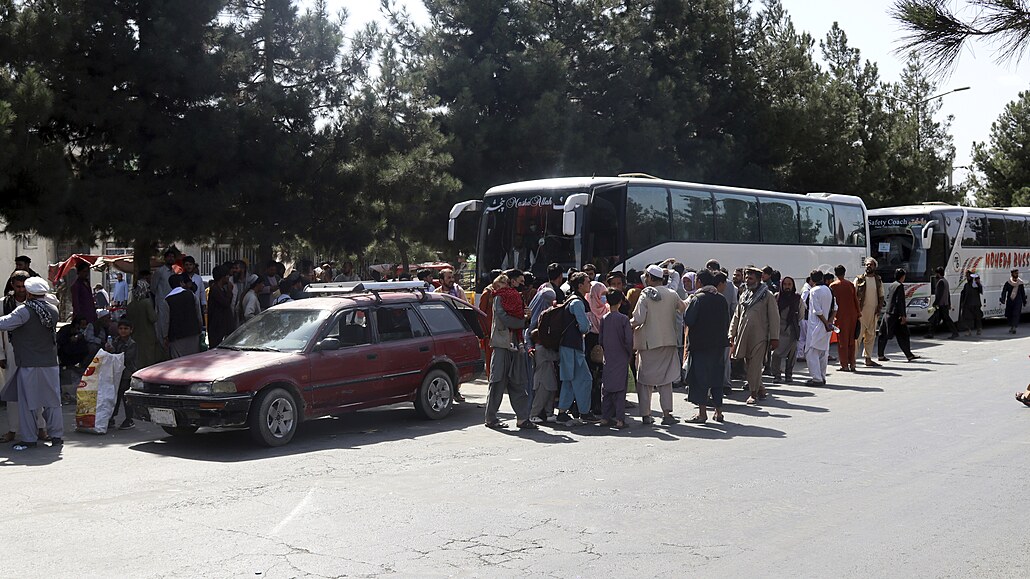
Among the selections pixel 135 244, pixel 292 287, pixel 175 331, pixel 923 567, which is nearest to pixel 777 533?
pixel 923 567

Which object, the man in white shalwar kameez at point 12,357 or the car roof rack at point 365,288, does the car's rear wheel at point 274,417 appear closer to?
the car roof rack at point 365,288

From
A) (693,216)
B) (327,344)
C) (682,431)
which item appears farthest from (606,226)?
(327,344)

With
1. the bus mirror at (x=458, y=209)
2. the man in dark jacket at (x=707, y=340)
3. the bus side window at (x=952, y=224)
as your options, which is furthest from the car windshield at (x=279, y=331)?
the bus side window at (x=952, y=224)

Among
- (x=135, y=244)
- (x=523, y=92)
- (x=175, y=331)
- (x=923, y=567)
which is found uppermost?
(x=523, y=92)

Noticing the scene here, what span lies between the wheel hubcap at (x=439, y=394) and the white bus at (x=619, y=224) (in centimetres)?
624

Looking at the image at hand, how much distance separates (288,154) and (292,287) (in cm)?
343

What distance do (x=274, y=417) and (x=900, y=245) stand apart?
874 inches

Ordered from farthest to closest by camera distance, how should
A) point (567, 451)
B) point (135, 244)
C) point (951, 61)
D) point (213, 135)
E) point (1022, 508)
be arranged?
point (135, 244) → point (213, 135) → point (567, 451) → point (951, 61) → point (1022, 508)

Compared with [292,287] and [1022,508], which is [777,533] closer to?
[1022,508]

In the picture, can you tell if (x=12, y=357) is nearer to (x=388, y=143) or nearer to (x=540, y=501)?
(x=540, y=501)

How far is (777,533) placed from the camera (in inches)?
263

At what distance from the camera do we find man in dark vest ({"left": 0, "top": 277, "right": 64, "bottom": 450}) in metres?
10.6

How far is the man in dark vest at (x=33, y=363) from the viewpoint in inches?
416

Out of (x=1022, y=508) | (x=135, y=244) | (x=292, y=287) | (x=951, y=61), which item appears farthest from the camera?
(x=135, y=244)
